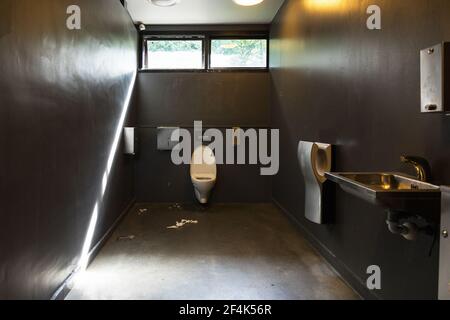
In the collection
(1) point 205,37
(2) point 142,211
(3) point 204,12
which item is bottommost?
(2) point 142,211

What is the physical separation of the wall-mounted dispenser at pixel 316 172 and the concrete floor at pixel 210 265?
17.0 inches

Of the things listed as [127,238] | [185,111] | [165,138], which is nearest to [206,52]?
[185,111]

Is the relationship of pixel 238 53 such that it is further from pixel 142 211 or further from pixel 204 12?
pixel 142 211

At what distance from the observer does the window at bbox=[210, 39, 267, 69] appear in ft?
15.7

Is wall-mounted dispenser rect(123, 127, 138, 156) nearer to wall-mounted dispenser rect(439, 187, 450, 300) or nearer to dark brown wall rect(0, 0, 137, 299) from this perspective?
dark brown wall rect(0, 0, 137, 299)

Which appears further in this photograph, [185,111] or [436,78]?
[185,111]

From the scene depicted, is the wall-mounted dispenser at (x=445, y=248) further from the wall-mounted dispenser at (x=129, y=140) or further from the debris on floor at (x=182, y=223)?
the wall-mounted dispenser at (x=129, y=140)

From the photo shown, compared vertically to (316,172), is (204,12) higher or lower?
higher

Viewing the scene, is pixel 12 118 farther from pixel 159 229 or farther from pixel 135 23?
pixel 135 23

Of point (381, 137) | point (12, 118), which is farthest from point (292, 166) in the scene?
point (12, 118)

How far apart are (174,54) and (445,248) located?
4345 millimetres

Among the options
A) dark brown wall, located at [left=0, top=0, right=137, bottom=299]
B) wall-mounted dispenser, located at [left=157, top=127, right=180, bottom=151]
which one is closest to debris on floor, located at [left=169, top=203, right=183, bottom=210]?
wall-mounted dispenser, located at [left=157, top=127, right=180, bottom=151]

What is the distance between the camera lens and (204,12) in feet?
14.0

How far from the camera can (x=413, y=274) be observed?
5.25 ft
